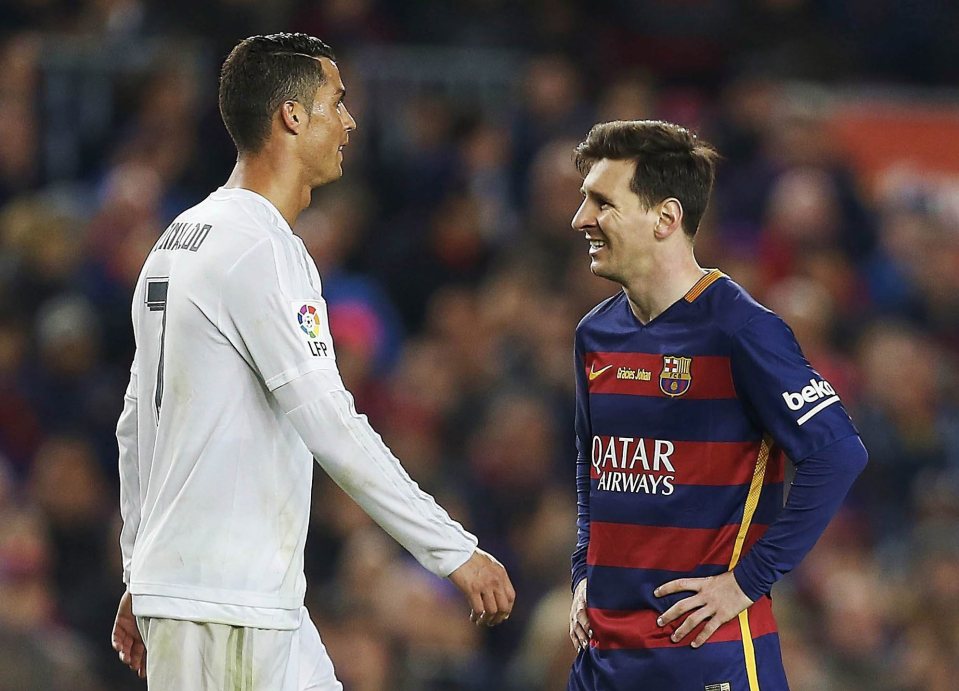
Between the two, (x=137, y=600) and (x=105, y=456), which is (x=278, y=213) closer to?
(x=137, y=600)

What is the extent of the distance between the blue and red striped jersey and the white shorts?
0.80 metres

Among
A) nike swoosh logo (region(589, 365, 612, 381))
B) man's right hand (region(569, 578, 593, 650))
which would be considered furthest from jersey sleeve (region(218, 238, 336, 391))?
man's right hand (region(569, 578, 593, 650))

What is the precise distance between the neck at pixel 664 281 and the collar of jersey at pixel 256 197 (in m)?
0.85

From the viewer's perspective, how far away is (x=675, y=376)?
3822 mm

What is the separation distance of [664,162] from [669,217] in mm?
140

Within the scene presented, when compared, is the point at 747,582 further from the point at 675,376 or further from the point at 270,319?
the point at 270,319

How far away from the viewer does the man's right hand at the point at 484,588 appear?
3689mm

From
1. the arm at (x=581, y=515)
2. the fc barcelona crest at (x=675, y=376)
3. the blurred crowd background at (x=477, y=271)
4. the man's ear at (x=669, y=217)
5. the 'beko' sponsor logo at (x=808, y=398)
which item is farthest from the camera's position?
the blurred crowd background at (x=477, y=271)

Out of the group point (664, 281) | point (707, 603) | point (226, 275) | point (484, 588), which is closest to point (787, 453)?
point (707, 603)

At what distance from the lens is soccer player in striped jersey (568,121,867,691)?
3672 millimetres

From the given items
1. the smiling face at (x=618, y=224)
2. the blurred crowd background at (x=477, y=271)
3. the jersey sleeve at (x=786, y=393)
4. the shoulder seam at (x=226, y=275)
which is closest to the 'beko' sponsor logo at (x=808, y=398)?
the jersey sleeve at (x=786, y=393)

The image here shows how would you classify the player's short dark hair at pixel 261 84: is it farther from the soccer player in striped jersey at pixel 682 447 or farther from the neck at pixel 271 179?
the soccer player in striped jersey at pixel 682 447

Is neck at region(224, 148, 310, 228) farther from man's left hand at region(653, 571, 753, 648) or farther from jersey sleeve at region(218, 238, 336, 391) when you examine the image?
man's left hand at region(653, 571, 753, 648)

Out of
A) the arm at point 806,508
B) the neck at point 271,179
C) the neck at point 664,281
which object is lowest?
the arm at point 806,508
